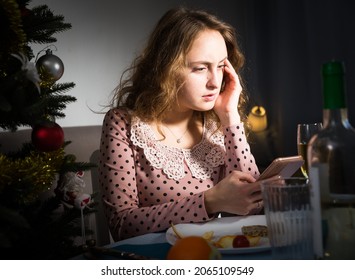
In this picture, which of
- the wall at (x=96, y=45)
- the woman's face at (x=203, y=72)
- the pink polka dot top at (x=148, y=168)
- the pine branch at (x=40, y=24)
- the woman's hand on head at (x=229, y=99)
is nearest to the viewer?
the pine branch at (x=40, y=24)

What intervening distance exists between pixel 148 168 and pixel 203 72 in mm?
345

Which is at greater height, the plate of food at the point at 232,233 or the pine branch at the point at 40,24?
the pine branch at the point at 40,24

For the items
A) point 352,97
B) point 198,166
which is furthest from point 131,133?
point 352,97

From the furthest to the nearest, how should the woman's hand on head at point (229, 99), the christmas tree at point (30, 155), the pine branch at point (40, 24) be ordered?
the woman's hand on head at point (229, 99) → the pine branch at point (40, 24) → the christmas tree at point (30, 155)

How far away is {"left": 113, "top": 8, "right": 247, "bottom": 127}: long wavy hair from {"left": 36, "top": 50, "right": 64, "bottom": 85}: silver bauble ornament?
0.37m

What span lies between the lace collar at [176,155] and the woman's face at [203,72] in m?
0.15

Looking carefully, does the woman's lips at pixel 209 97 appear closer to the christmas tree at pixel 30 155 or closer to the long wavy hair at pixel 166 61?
the long wavy hair at pixel 166 61

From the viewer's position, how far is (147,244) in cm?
105

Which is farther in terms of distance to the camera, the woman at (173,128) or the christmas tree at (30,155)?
the woman at (173,128)

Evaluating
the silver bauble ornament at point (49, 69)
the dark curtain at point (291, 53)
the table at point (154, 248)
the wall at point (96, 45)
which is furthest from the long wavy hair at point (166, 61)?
the dark curtain at point (291, 53)

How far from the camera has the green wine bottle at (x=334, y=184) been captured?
735 mm

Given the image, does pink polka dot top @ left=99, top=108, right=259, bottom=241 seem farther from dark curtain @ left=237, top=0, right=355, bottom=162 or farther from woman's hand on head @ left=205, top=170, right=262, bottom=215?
dark curtain @ left=237, top=0, right=355, bottom=162

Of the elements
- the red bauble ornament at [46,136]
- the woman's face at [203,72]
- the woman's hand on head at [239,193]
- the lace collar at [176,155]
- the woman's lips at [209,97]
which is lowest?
the woman's hand on head at [239,193]

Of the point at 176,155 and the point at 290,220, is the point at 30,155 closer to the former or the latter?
the point at 176,155
